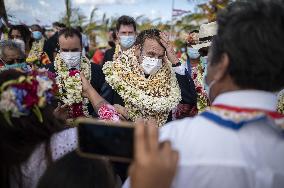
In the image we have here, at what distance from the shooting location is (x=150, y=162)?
1.12 metres

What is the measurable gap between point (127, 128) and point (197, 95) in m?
3.40

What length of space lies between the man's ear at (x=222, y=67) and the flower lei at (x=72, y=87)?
2.27m

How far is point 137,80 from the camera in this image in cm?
374

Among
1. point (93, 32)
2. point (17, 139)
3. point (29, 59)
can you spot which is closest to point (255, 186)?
point (17, 139)

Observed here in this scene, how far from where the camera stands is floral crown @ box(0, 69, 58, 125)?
5.60 feet

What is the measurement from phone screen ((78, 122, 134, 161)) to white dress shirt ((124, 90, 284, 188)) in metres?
0.18

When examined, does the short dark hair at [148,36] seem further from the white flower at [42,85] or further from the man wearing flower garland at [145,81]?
the white flower at [42,85]

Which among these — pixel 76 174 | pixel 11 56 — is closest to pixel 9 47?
pixel 11 56

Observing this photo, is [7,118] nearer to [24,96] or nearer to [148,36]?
[24,96]

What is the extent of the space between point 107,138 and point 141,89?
8.12 ft

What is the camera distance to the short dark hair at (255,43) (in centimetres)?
134

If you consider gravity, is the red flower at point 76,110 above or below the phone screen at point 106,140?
below

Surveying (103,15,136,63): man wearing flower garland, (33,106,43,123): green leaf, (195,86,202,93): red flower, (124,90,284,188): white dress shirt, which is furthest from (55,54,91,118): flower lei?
(124,90,284,188): white dress shirt

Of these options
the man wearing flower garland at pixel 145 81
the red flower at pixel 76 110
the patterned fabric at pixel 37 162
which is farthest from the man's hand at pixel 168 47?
the patterned fabric at pixel 37 162
